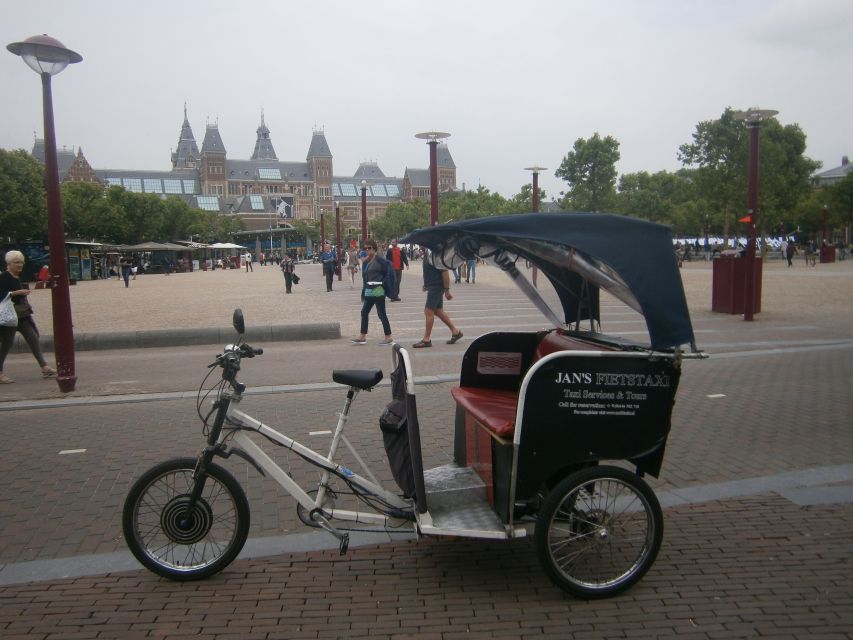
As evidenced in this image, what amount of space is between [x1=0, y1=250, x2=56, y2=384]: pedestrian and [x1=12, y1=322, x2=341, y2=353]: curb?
2.73 meters

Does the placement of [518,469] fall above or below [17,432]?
above

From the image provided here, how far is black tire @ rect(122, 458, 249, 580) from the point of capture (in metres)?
3.73

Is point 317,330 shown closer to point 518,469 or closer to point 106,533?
point 106,533

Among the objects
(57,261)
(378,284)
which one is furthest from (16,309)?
(378,284)

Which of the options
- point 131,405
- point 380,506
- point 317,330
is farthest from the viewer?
point 317,330

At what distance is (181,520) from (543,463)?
1895 millimetres

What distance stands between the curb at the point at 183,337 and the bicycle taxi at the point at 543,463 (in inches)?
360

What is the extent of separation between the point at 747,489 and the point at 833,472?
0.85 m

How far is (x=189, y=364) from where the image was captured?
1115 cm

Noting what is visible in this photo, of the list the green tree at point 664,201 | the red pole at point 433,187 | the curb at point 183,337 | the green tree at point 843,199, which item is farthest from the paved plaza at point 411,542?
the green tree at point 843,199

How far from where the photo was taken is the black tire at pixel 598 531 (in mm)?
3564

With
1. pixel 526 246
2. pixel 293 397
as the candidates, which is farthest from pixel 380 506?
pixel 293 397

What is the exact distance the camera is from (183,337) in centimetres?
1305

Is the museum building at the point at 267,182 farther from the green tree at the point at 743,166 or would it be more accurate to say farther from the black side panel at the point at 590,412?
the black side panel at the point at 590,412
